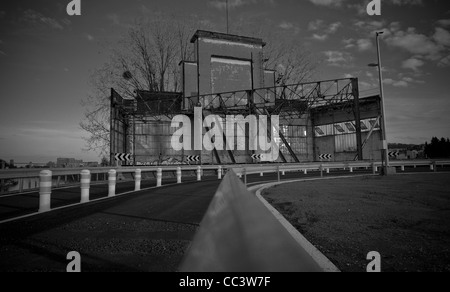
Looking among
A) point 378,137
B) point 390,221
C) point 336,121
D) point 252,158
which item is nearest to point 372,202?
point 390,221

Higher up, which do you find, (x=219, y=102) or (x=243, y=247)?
(x=219, y=102)

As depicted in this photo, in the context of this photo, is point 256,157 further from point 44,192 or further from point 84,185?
point 44,192

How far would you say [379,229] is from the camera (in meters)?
5.42

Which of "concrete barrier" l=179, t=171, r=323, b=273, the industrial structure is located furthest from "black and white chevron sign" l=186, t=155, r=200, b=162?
"concrete barrier" l=179, t=171, r=323, b=273

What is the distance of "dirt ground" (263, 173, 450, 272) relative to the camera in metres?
3.67

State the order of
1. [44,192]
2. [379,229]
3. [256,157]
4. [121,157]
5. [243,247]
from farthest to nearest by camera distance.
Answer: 1. [256,157]
2. [121,157]
3. [44,192]
4. [379,229]
5. [243,247]

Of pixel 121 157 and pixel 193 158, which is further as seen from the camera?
pixel 193 158

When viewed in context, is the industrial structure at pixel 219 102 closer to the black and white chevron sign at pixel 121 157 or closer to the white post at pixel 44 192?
the black and white chevron sign at pixel 121 157

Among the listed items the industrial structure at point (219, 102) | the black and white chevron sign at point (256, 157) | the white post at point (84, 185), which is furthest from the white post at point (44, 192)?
the black and white chevron sign at point (256, 157)

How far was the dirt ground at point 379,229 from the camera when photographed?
3.67 meters

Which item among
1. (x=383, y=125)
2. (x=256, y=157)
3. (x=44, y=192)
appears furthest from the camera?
(x=256, y=157)

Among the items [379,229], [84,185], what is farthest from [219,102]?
[379,229]
